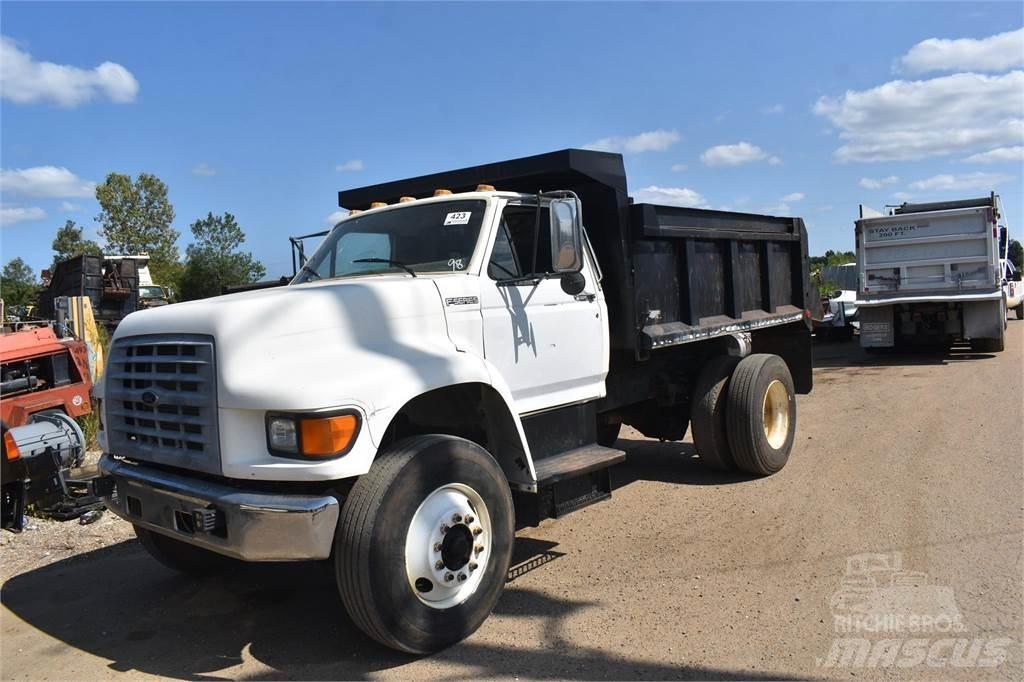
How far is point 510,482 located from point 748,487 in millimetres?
2908

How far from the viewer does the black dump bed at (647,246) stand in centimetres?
537

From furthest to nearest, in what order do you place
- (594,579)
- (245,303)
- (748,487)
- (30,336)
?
(30,336) → (748,487) → (594,579) → (245,303)

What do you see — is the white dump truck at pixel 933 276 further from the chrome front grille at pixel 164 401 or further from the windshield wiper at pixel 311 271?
the chrome front grille at pixel 164 401

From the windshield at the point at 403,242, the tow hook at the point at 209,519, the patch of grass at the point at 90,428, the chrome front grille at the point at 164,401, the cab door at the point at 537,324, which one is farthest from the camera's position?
the patch of grass at the point at 90,428

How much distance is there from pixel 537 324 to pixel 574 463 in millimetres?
885

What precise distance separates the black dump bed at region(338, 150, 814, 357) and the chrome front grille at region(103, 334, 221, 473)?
2489 millimetres

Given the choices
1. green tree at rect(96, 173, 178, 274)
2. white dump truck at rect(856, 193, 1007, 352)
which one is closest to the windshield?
white dump truck at rect(856, 193, 1007, 352)

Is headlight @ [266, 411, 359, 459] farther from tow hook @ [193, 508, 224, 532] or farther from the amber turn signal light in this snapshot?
tow hook @ [193, 508, 224, 532]

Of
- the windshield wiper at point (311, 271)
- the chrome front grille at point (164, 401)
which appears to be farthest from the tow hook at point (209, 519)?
the windshield wiper at point (311, 271)

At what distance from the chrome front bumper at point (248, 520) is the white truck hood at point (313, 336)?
1.35 ft

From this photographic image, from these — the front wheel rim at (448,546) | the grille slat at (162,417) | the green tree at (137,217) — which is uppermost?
the green tree at (137,217)

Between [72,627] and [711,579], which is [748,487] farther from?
[72,627]

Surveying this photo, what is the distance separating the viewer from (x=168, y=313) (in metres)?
3.89

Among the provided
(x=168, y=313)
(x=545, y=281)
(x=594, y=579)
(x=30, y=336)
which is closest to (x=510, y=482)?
(x=594, y=579)
